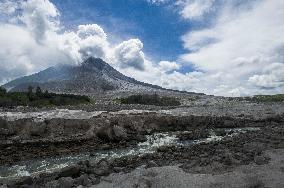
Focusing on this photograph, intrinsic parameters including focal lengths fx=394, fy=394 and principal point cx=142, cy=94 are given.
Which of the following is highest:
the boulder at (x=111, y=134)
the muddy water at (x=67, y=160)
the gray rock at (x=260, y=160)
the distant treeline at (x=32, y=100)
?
the distant treeline at (x=32, y=100)

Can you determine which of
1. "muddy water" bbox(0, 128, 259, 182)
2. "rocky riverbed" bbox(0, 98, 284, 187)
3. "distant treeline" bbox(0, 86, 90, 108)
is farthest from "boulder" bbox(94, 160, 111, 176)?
"distant treeline" bbox(0, 86, 90, 108)

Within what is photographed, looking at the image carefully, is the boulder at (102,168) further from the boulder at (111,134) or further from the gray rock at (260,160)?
the boulder at (111,134)

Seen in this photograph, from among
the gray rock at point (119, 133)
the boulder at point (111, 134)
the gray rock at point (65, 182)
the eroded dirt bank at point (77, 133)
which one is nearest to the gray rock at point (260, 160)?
the gray rock at point (65, 182)

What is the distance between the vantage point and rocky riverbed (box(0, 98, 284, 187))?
80.7 feet

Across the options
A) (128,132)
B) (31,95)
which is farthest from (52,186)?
(31,95)

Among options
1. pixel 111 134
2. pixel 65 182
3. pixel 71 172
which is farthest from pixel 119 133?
pixel 65 182

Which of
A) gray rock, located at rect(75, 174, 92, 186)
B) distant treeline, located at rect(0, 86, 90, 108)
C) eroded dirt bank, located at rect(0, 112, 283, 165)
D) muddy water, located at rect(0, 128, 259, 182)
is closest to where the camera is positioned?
gray rock, located at rect(75, 174, 92, 186)

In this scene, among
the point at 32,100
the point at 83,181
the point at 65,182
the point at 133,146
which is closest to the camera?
the point at 65,182

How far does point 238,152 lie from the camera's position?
31.0 m

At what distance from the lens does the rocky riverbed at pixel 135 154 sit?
24.6 meters

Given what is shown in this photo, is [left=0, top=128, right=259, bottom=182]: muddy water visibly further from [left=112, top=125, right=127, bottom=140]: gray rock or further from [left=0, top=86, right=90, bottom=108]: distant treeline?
[left=0, top=86, right=90, bottom=108]: distant treeline

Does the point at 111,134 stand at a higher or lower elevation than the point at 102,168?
higher

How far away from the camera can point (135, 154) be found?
36.7m

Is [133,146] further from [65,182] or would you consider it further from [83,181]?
[65,182]
